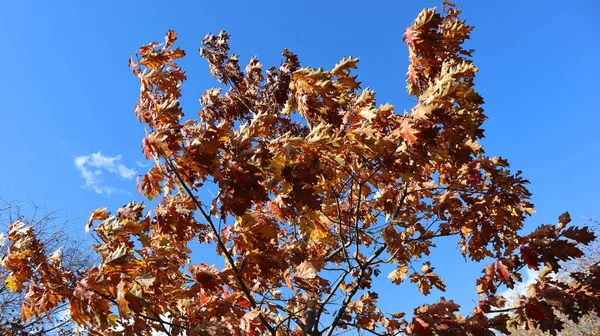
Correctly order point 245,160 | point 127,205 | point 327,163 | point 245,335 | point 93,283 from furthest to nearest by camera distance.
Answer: point 245,335, point 327,163, point 127,205, point 245,160, point 93,283

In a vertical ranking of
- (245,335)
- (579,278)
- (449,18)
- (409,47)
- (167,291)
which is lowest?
(579,278)

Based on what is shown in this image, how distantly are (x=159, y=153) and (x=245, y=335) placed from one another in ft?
7.03

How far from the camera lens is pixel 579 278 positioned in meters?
3.42

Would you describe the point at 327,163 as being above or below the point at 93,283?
above

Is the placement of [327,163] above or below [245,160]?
above

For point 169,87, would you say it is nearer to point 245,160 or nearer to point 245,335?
point 245,160

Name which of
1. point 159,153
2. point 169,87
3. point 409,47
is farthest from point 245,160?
point 409,47

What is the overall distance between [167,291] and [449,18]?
4046mm

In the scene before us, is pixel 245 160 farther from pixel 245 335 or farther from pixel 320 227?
pixel 245 335

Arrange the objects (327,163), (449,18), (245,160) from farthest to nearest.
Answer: (449,18)
(327,163)
(245,160)

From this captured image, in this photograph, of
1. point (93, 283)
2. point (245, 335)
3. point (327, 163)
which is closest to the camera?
point (93, 283)

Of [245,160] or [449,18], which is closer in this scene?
[245,160]

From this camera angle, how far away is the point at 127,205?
10.4ft

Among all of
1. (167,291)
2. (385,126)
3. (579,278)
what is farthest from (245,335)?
(579,278)
